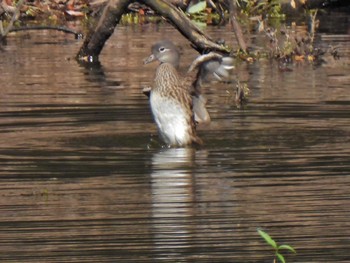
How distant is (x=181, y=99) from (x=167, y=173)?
1.82 meters

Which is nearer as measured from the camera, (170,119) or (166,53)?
(170,119)

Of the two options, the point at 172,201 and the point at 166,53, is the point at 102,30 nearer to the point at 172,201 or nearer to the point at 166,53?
the point at 166,53

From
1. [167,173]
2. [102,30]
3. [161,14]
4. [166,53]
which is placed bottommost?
[167,173]

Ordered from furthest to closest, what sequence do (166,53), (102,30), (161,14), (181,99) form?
(102,30)
(161,14)
(166,53)
(181,99)

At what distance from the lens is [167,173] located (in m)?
9.62

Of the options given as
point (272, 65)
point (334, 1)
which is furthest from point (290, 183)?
point (334, 1)

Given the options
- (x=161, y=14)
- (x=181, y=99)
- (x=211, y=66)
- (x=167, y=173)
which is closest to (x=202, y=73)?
(x=211, y=66)

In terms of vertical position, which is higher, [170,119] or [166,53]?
[166,53]

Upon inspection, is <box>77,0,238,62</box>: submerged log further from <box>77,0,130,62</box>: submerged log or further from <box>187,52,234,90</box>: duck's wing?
<box>187,52,234,90</box>: duck's wing

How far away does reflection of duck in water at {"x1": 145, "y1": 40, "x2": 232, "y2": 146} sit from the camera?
11.1 metres

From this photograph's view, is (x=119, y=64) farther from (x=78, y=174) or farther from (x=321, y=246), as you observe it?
(x=321, y=246)

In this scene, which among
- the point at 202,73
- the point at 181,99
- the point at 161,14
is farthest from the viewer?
the point at 161,14

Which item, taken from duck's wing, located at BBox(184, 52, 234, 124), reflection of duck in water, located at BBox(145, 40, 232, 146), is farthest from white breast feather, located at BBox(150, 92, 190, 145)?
duck's wing, located at BBox(184, 52, 234, 124)

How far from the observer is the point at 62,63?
57.6ft
